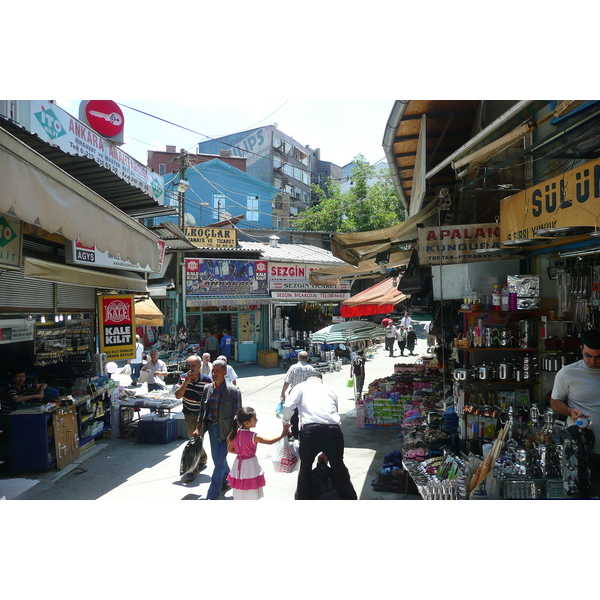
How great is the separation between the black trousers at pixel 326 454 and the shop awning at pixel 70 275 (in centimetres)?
353

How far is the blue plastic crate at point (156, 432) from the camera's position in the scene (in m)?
8.11

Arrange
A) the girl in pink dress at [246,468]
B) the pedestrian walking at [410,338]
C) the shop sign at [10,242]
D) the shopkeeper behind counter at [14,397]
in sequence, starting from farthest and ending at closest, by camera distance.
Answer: the pedestrian walking at [410,338] < the shopkeeper behind counter at [14,397] < the shop sign at [10,242] < the girl in pink dress at [246,468]

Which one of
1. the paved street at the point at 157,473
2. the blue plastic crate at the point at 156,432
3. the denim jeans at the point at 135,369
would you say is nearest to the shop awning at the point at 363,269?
the paved street at the point at 157,473

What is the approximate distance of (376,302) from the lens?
35.3ft

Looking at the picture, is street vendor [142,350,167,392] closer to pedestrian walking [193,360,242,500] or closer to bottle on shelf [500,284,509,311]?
pedestrian walking [193,360,242,500]

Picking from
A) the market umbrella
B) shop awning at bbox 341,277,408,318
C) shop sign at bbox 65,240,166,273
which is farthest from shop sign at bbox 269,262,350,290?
shop sign at bbox 65,240,166,273

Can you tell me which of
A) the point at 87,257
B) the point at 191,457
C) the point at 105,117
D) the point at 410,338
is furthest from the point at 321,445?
the point at 410,338

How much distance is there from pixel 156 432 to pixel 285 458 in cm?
394

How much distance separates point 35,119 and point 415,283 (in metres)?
5.73

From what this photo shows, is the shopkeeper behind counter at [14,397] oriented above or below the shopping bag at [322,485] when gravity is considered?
above

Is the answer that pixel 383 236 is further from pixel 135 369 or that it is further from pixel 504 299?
pixel 135 369

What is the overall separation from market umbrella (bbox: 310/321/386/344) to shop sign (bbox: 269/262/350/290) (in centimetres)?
760

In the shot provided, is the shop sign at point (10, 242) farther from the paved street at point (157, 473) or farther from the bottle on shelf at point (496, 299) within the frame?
the bottle on shelf at point (496, 299)

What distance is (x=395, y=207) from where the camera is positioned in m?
30.5
